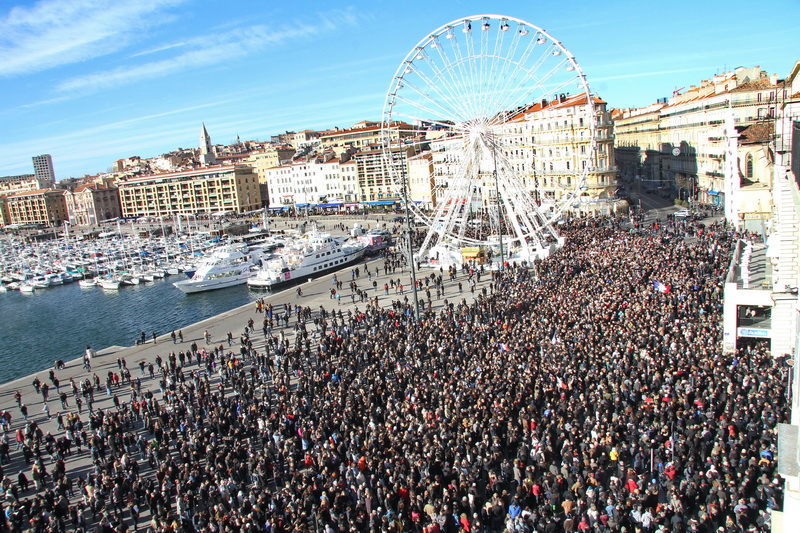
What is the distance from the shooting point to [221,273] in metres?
56.2

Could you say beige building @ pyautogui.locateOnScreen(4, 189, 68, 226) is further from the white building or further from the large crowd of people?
the white building

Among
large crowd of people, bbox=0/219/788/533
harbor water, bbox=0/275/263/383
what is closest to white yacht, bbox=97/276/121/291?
harbor water, bbox=0/275/263/383

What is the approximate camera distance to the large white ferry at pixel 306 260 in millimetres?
52906

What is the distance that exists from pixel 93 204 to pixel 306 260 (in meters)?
111

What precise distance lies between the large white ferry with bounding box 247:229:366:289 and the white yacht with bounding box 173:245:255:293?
63.4 inches

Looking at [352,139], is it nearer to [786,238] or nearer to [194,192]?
[194,192]

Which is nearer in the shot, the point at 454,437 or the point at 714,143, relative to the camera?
the point at 454,437

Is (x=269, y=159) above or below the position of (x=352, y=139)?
below

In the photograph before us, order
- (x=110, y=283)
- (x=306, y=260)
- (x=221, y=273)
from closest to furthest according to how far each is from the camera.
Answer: (x=306, y=260) → (x=221, y=273) → (x=110, y=283)

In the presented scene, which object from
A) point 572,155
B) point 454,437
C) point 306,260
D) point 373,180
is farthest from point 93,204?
point 454,437

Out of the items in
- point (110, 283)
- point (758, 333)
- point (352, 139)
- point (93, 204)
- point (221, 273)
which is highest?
point (352, 139)

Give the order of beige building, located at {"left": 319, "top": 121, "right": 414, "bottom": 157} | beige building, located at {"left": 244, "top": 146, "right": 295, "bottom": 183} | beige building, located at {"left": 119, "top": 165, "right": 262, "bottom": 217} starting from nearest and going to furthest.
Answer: beige building, located at {"left": 319, "top": 121, "right": 414, "bottom": 157}, beige building, located at {"left": 119, "top": 165, "right": 262, "bottom": 217}, beige building, located at {"left": 244, "top": 146, "right": 295, "bottom": 183}

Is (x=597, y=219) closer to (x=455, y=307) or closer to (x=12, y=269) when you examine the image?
(x=455, y=307)

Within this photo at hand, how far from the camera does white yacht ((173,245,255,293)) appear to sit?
182 feet
